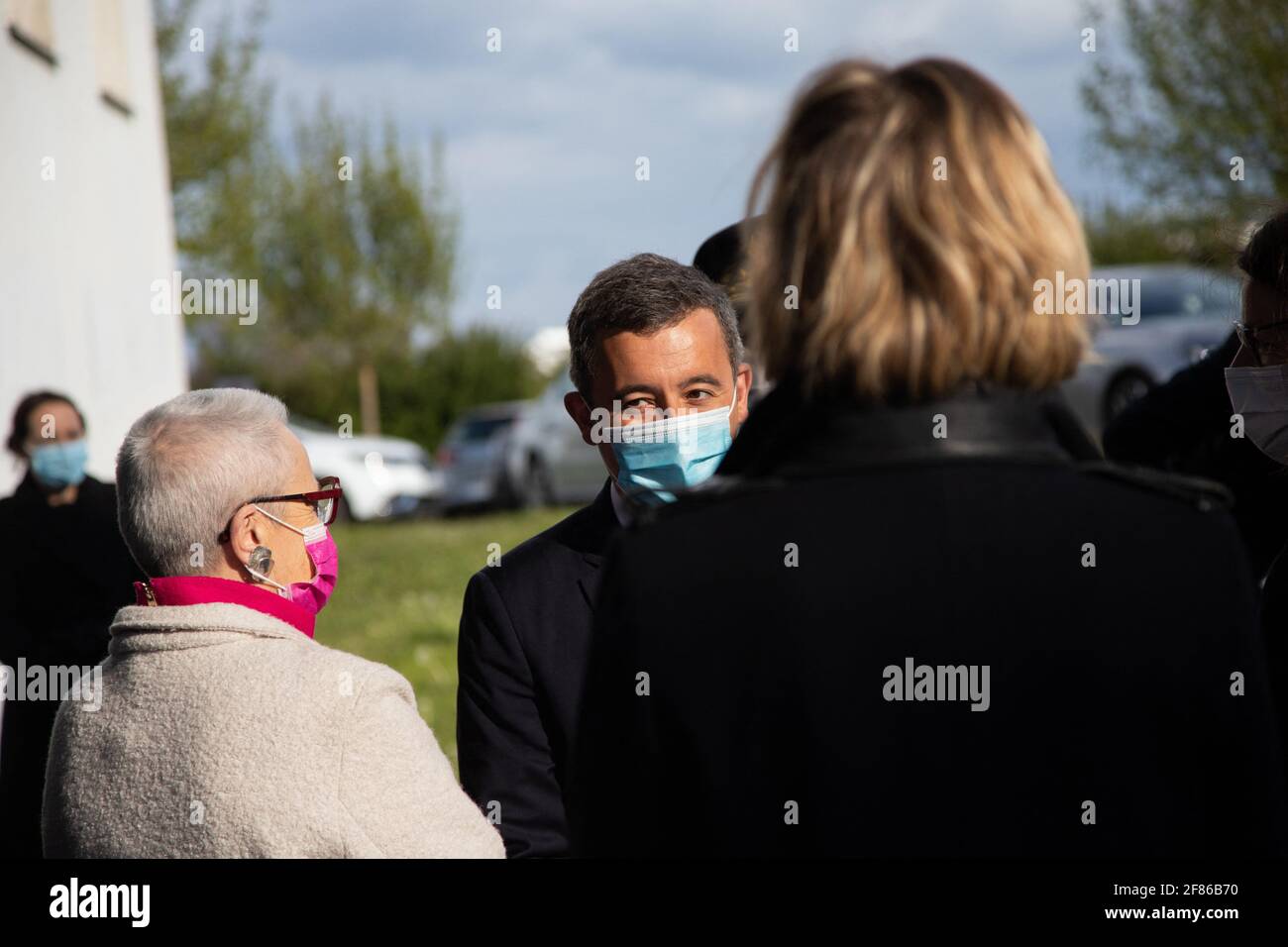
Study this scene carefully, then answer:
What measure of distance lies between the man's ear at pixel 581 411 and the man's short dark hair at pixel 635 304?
19 millimetres

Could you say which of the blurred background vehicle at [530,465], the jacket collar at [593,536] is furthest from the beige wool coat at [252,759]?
the blurred background vehicle at [530,465]

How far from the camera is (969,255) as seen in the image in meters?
1.55

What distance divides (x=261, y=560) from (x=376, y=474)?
63.8 feet

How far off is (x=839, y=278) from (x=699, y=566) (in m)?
0.35

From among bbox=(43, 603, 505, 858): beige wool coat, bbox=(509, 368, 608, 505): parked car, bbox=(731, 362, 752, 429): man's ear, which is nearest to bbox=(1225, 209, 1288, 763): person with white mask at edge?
bbox=(731, 362, 752, 429): man's ear

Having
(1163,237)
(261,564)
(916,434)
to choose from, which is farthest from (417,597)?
(1163,237)

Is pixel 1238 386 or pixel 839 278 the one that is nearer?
pixel 839 278

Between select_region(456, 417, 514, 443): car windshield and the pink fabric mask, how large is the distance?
2061cm

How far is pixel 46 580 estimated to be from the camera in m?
4.71

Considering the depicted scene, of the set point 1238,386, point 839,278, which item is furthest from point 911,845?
point 1238,386

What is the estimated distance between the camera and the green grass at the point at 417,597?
798 centimetres
